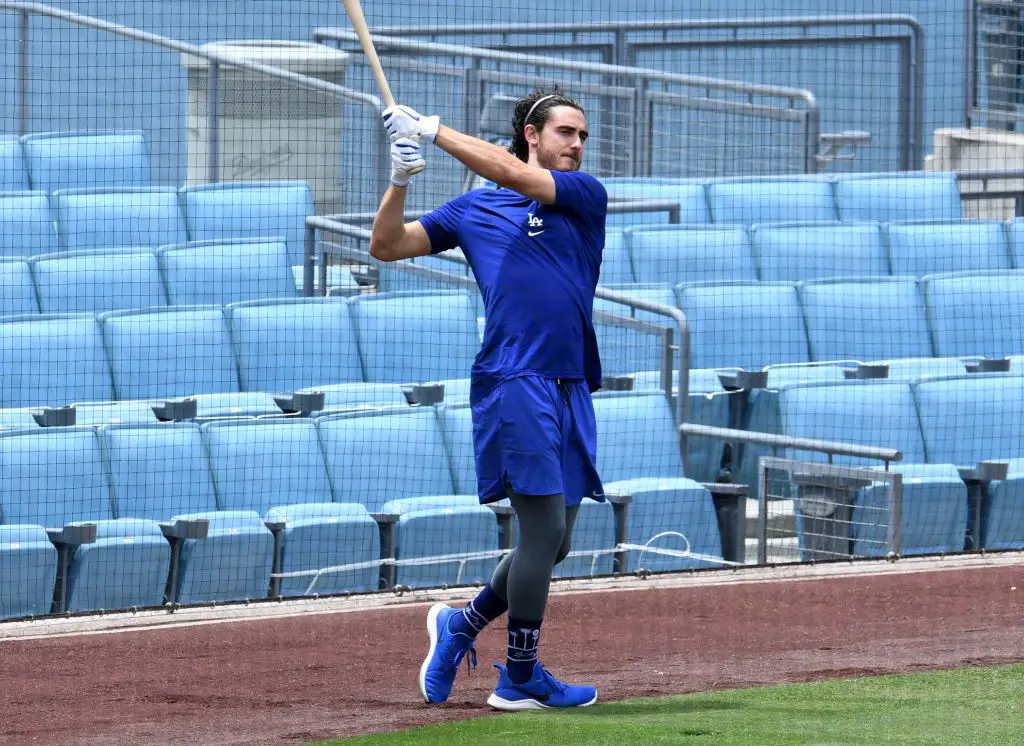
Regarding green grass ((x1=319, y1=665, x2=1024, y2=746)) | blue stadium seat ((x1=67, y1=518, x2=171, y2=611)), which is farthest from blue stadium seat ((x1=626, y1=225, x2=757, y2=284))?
green grass ((x1=319, y1=665, x2=1024, y2=746))

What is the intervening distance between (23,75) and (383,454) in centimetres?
536

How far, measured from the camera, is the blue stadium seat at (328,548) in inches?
254

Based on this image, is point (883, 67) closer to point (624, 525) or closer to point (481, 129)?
point (481, 129)

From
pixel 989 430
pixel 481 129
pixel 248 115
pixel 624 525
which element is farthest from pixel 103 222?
pixel 989 430

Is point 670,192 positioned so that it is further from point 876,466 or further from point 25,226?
point 25,226

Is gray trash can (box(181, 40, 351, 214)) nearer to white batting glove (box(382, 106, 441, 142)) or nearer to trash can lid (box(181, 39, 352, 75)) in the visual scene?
trash can lid (box(181, 39, 352, 75))

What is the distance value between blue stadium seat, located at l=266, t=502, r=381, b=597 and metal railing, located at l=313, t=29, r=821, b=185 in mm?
4983

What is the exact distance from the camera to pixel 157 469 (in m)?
6.58

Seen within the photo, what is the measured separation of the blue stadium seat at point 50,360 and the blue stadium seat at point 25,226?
1.74 meters

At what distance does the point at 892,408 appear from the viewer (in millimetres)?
7539

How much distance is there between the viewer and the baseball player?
4.18 meters

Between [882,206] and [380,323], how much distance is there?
3825 millimetres

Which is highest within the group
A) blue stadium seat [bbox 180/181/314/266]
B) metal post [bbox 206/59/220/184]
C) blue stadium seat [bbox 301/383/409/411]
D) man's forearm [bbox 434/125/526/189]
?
metal post [bbox 206/59/220/184]

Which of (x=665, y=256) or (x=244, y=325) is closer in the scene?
(x=244, y=325)
